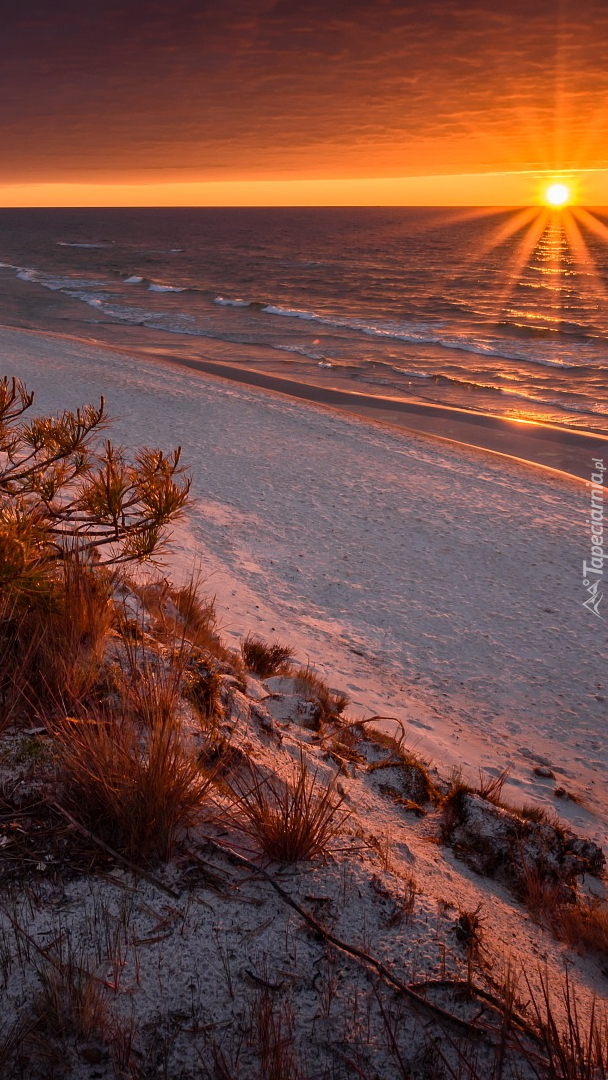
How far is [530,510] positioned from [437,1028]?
350 inches

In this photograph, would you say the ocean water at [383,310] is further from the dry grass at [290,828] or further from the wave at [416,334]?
the dry grass at [290,828]

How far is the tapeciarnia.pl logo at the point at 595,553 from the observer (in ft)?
24.8

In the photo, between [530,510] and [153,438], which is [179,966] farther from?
[153,438]

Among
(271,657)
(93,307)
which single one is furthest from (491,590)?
(93,307)

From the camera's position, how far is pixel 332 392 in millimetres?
19047

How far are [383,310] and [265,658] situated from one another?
105 feet

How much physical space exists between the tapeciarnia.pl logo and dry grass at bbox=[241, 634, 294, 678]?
3756 mm

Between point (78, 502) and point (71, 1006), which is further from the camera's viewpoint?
point (78, 502)

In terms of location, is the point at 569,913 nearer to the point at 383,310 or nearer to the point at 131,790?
the point at 131,790

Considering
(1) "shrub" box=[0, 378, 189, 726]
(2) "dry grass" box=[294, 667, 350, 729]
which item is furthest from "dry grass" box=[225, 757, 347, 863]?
(2) "dry grass" box=[294, 667, 350, 729]

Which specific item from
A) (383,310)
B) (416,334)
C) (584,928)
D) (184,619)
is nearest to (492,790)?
(584,928)

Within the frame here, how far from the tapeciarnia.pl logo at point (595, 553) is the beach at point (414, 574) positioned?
136mm

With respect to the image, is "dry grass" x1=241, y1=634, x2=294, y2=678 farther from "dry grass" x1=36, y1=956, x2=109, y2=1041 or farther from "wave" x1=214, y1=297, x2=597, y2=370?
"wave" x1=214, y1=297, x2=597, y2=370

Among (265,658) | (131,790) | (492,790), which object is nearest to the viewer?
(131,790)
